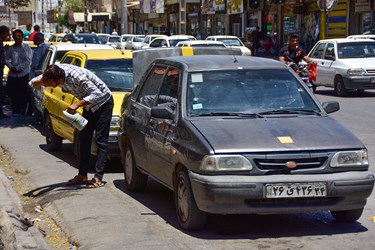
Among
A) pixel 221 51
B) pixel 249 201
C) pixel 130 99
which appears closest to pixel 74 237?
pixel 249 201

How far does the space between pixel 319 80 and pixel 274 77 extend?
50.7ft

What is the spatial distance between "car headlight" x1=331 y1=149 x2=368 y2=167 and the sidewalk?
8.75 feet

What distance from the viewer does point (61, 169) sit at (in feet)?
37.3

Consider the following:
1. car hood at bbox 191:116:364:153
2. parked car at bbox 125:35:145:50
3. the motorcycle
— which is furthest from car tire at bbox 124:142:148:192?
parked car at bbox 125:35:145:50

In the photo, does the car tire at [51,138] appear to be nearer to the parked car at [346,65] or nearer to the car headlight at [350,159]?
the car headlight at [350,159]

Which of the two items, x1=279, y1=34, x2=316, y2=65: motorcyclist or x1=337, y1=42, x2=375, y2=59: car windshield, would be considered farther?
x1=337, y1=42, x2=375, y2=59: car windshield

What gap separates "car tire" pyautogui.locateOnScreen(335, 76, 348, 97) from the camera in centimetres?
2195

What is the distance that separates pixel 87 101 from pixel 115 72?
9.97ft

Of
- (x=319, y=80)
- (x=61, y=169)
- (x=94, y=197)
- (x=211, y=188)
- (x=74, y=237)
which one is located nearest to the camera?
(x=211, y=188)

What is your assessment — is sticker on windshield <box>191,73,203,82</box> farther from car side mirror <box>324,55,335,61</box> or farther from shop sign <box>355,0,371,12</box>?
shop sign <box>355,0,371,12</box>

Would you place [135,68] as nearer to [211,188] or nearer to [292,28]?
[211,188]

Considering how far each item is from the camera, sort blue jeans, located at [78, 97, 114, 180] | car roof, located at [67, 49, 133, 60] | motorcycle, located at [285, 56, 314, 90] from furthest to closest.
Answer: motorcycle, located at [285, 56, 314, 90]
car roof, located at [67, 49, 133, 60]
blue jeans, located at [78, 97, 114, 180]

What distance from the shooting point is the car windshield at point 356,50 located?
22.2 meters

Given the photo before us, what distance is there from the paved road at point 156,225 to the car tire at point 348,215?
6cm
